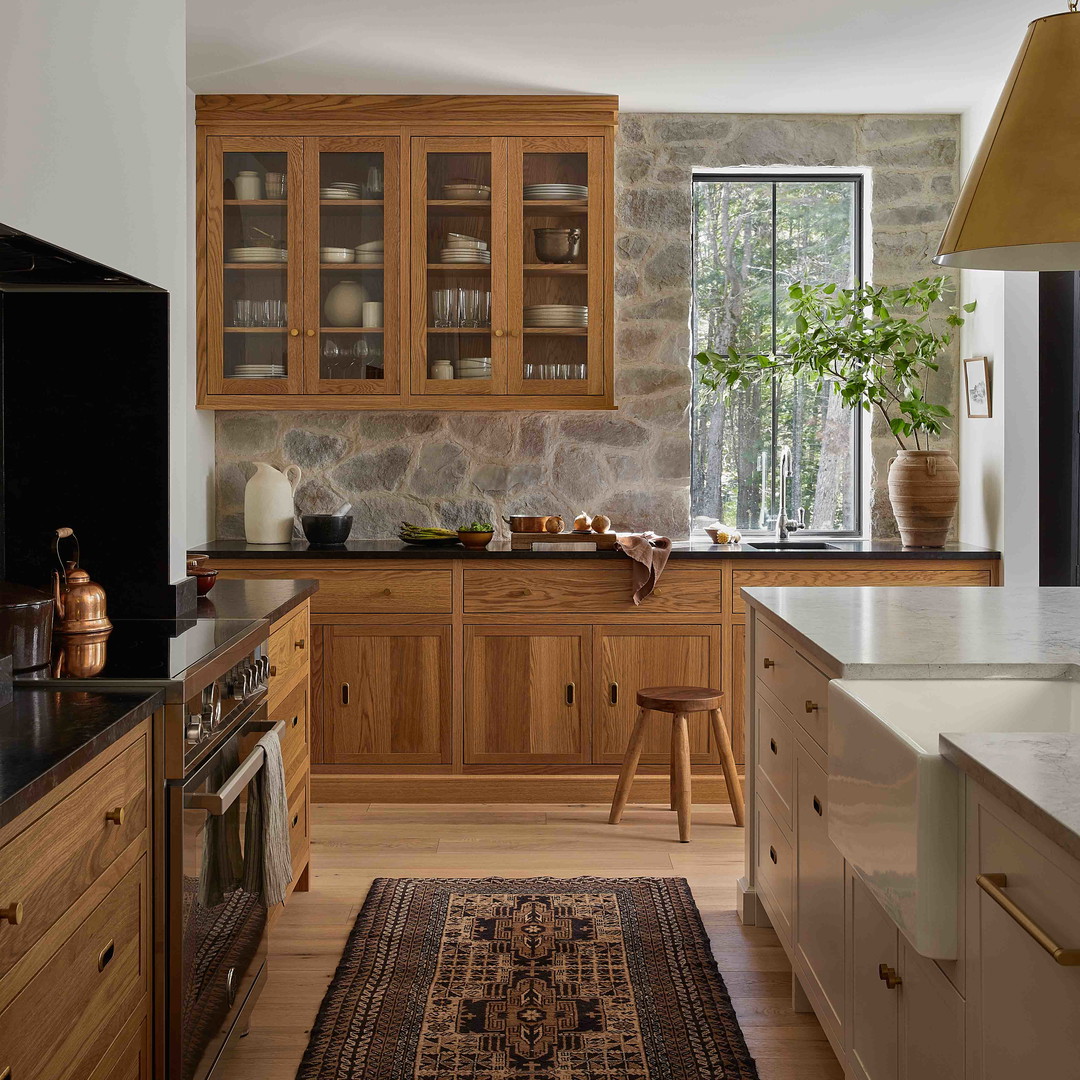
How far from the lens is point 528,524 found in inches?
170

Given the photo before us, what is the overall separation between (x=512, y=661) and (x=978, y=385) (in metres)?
2.09

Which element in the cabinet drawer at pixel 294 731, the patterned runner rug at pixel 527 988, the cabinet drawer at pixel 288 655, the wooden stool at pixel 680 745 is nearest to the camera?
the patterned runner rug at pixel 527 988

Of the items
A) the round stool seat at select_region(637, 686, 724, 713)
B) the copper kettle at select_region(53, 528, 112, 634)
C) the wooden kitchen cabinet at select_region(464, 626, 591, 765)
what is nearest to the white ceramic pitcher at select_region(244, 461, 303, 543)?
the wooden kitchen cabinet at select_region(464, 626, 591, 765)

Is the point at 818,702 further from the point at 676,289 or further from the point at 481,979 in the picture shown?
the point at 676,289

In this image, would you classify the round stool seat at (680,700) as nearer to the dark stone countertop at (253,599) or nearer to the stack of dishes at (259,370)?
the dark stone countertop at (253,599)

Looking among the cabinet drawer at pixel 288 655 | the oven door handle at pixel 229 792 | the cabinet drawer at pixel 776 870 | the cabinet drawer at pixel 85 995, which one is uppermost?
the cabinet drawer at pixel 288 655

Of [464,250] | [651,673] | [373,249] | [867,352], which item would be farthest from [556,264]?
[651,673]

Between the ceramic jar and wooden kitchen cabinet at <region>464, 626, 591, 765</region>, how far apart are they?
1270 mm

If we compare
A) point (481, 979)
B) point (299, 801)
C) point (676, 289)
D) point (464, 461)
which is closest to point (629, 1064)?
point (481, 979)

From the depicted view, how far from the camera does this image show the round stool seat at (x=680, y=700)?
147 inches

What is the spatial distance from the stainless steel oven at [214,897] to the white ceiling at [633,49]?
230 cm

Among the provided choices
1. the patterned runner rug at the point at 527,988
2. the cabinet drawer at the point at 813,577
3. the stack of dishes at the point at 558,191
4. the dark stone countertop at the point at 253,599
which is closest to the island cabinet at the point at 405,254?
the stack of dishes at the point at 558,191

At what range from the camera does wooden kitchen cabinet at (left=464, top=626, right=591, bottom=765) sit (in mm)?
4164

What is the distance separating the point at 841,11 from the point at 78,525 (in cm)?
268
